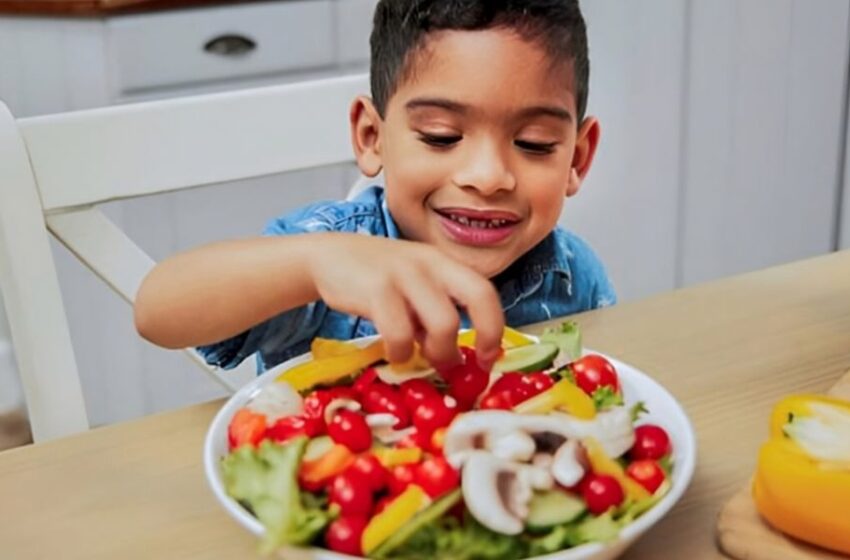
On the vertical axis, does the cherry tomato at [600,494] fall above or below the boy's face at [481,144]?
below

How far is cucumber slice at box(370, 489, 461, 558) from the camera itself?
617 millimetres

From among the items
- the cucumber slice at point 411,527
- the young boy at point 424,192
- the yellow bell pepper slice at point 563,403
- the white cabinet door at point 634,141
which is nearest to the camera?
the cucumber slice at point 411,527

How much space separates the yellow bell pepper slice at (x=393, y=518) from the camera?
621mm

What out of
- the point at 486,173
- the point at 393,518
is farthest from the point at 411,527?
the point at 486,173

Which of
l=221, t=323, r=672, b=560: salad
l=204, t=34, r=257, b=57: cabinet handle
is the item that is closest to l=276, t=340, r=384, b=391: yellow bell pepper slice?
l=221, t=323, r=672, b=560: salad

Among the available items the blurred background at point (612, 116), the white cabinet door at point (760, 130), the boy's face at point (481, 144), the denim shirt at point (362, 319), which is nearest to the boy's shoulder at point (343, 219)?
the denim shirt at point (362, 319)

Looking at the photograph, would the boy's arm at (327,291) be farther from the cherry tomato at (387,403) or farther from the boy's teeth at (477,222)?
the boy's teeth at (477,222)

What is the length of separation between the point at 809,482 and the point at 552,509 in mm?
148

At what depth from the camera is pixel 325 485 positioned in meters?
0.66

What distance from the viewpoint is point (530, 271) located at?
3.81ft

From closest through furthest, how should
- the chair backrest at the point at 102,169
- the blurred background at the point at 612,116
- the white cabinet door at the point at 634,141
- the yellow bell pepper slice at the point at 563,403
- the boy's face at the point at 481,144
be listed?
1. the yellow bell pepper slice at the point at 563,403
2. the boy's face at the point at 481,144
3. the chair backrest at the point at 102,169
4. the blurred background at the point at 612,116
5. the white cabinet door at the point at 634,141

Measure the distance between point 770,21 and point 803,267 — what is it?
4.73 feet

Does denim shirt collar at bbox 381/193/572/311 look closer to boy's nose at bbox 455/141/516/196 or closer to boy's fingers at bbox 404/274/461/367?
boy's nose at bbox 455/141/516/196

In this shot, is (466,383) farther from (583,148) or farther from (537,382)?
(583,148)
